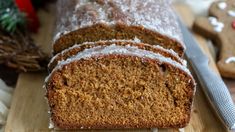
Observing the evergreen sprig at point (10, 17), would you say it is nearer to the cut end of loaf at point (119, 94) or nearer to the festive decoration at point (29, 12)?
the festive decoration at point (29, 12)

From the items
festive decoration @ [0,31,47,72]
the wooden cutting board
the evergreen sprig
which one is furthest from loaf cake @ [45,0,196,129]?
the evergreen sprig

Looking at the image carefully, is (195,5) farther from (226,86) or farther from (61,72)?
(61,72)

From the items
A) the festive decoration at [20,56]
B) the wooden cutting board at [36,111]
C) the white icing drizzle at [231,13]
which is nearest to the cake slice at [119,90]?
the wooden cutting board at [36,111]

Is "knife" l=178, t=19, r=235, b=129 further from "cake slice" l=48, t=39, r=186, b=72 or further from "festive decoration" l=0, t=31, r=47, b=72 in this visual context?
"festive decoration" l=0, t=31, r=47, b=72

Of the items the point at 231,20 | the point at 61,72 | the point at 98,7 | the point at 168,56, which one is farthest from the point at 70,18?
the point at 231,20

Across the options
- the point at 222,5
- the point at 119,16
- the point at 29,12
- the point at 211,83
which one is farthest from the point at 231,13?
the point at 29,12

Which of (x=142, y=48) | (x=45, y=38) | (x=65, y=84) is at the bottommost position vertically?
(x=45, y=38)
